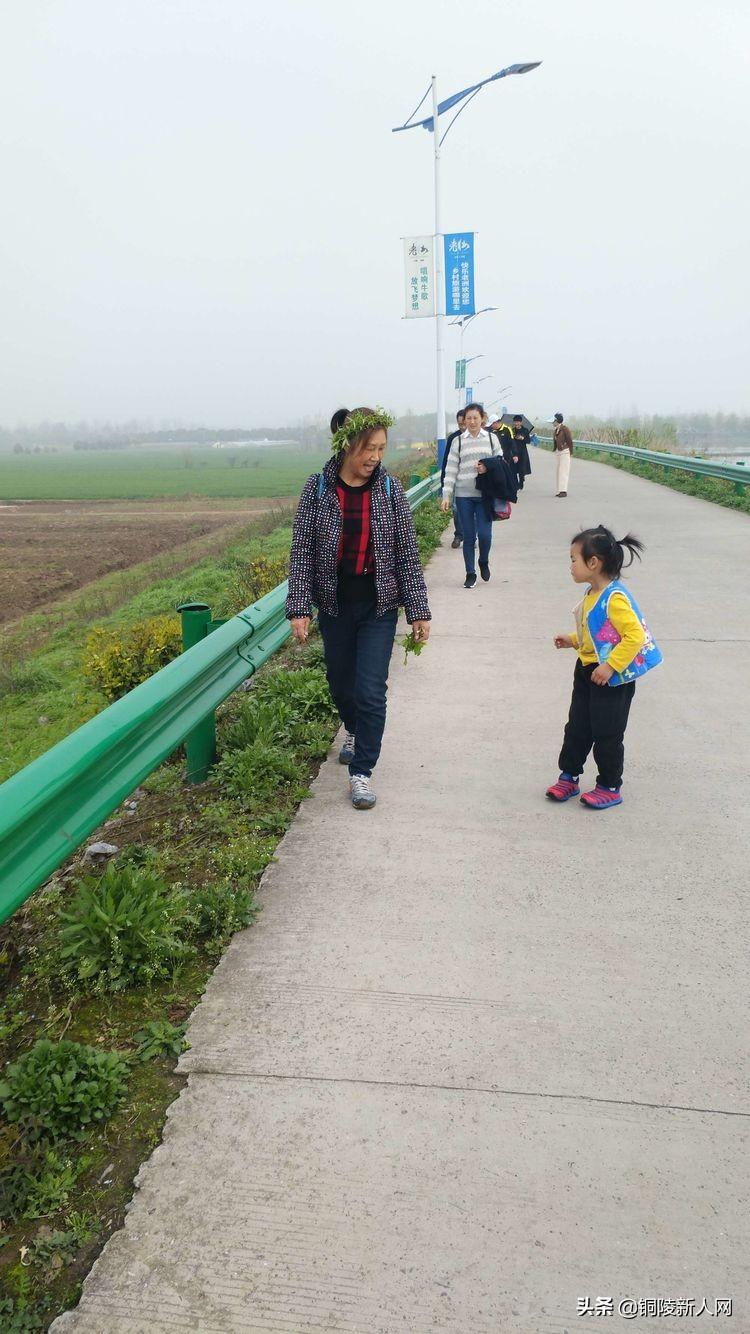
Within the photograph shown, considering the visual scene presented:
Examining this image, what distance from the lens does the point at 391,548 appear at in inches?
168

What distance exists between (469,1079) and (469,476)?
7.24 meters

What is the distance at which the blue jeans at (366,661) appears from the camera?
14.2 feet

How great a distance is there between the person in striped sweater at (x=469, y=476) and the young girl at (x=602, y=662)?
16.5 ft

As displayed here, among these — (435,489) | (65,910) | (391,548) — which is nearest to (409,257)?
(435,489)

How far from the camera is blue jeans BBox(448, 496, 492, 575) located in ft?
29.8

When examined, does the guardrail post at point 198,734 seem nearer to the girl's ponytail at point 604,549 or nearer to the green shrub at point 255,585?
the girl's ponytail at point 604,549

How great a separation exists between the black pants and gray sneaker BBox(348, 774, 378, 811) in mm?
908

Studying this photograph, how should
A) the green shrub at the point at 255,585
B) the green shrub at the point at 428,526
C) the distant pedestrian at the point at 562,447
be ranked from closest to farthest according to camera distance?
the green shrub at the point at 255,585
the green shrub at the point at 428,526
the distant pedestrian at the point at 562,447

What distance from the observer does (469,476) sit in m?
9.09

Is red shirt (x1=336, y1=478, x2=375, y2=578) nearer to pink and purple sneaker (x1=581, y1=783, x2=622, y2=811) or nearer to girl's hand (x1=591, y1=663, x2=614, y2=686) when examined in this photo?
girl's hand (x1=591, y1=663, x2=614, y2=686)

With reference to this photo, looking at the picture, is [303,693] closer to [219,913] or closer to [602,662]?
[602,662]

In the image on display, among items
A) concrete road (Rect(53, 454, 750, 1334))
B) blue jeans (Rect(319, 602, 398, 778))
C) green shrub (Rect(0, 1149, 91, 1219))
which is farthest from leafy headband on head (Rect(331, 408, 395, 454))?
green shrub (Rect(0, 1149, 91, 1219))

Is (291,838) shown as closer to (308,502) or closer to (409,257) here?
(308,502)

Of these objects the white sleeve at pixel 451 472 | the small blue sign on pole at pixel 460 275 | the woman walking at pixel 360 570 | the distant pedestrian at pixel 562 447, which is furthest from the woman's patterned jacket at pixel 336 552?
the small blue sign on pole at pixel 460 275
